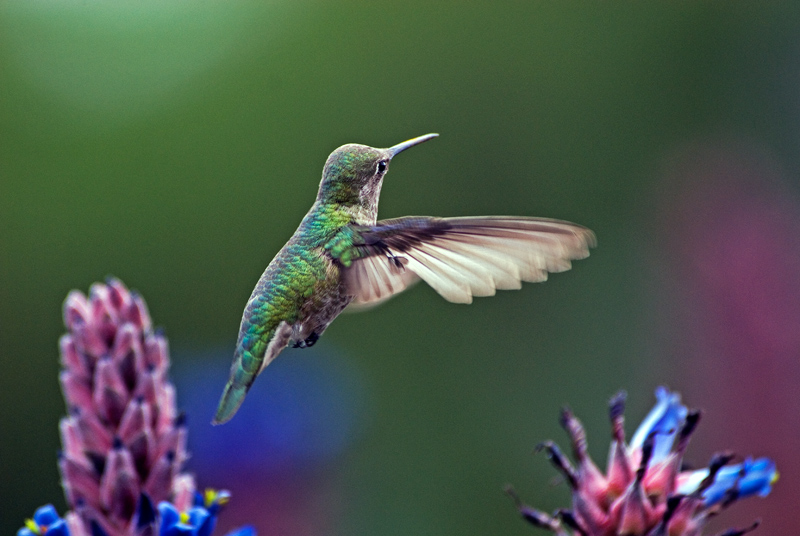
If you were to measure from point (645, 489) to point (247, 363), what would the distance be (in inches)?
51.6

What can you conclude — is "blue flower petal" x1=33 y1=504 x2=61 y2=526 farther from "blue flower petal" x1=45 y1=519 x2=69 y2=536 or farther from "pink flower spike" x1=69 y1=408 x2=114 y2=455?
"pink flower spike" x1=69 y1=408 x2=114 y2=455

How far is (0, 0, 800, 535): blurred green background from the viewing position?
9.84m

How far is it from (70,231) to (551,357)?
6282 millimetres

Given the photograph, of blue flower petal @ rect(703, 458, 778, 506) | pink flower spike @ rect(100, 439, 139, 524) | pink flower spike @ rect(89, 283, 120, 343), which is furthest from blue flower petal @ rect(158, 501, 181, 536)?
blue flower petal @ rect(703, 458, 778, 506)

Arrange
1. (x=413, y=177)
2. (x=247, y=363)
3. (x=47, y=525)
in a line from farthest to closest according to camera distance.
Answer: (x=413, y=177) < (x=247, y=363) < (x=47, y=525)

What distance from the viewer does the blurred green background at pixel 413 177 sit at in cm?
984

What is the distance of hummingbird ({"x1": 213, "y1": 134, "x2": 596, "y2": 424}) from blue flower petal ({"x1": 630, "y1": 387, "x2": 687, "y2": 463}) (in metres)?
Answer: 0.57

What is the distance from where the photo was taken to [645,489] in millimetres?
2438

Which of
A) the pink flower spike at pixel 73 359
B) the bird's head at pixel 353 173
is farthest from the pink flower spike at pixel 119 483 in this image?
the bird's head at pixel 353 173

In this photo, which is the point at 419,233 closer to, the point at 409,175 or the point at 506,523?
the point at 506,523

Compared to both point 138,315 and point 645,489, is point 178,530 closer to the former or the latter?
point 138,315

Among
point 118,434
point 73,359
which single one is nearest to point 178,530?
point 118,434

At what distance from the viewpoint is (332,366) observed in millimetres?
8820

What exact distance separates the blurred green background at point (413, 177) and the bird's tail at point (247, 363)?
495cm
